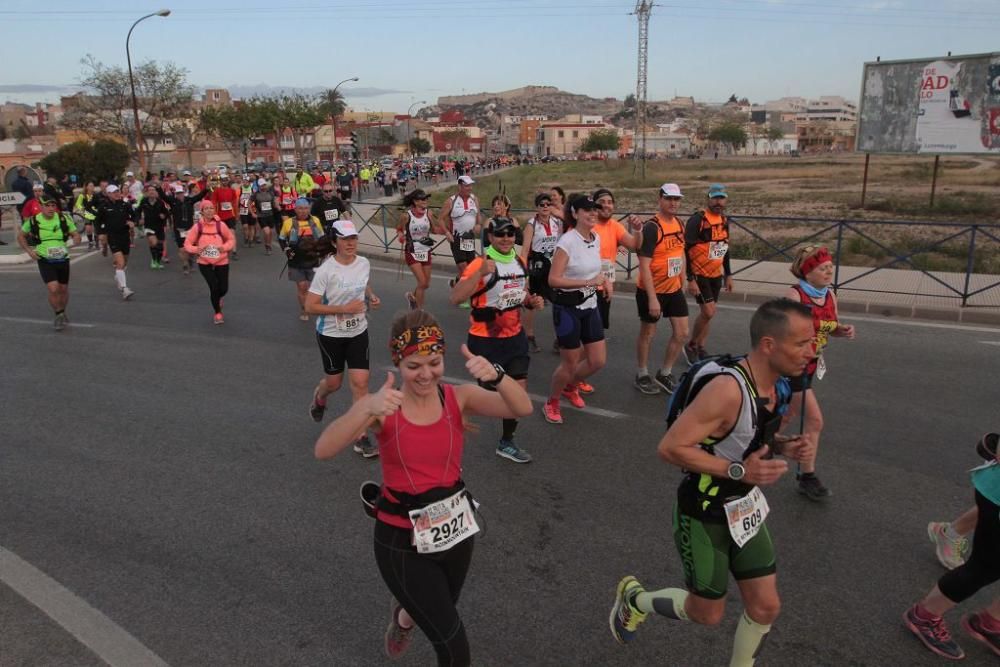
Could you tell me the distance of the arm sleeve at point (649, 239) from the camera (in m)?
6.76

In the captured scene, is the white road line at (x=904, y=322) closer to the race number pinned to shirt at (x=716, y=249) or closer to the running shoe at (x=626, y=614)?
the race number pinned to shirt at (x=716, y=249)

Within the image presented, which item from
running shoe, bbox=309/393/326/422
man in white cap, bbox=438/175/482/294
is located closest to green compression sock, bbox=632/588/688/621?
running shoe, bbox=309/393/326/422

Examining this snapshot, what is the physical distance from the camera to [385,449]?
2.83m

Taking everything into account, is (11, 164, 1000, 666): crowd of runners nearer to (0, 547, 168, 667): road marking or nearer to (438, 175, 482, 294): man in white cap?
(0, 547, 168, 667): road marking

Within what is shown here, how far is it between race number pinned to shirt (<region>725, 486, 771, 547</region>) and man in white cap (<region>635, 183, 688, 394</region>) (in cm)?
387

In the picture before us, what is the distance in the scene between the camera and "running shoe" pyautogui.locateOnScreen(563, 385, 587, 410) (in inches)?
263

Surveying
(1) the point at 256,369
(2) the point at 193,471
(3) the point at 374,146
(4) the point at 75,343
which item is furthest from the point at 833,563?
(3) the point at 374,146

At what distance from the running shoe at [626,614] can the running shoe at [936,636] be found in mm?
1296

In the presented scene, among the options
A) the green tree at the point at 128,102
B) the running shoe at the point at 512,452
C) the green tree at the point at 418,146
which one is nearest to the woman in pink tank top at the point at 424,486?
the running shoe at the point at 512,452

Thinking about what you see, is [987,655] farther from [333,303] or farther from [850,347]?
[850,347]

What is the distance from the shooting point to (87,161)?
1957 inches

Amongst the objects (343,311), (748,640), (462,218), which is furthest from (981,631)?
(462,218)

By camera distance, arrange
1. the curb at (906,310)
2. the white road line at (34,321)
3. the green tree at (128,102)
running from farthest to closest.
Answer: the green tree at (128,102) < the white road line at (34,321) < the curb at (906,310)

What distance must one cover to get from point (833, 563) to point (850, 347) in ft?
16.5
